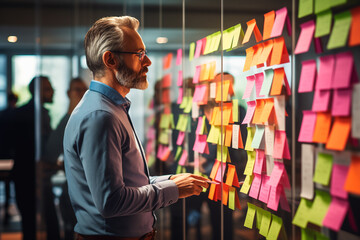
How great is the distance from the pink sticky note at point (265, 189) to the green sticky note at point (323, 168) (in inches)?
10.7

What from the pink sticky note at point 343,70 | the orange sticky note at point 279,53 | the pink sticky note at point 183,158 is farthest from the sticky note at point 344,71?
the pink sticky note at point 183,158

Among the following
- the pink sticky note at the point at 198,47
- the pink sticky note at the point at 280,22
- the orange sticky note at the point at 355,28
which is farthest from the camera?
the pink sticky note at the point at 198,47

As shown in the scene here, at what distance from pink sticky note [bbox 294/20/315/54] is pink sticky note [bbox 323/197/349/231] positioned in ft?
1.46

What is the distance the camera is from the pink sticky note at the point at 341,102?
999 millimetres

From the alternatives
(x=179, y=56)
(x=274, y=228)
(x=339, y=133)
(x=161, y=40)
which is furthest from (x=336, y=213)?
(x=161, y=40)

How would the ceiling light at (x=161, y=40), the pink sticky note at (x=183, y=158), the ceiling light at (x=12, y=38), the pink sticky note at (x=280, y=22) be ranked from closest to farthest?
the pink sticky note at (x=280, y=22), the pink sticky note at (x=183, y=158), the ceiling light at (x=161, y=40), the ceiling light at (x=12, y=38)

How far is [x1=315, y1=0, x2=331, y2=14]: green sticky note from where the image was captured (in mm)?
1061

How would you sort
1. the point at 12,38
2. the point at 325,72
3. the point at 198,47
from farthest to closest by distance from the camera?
the point at 12,38 < the point at 198,47 < the point at 325,72

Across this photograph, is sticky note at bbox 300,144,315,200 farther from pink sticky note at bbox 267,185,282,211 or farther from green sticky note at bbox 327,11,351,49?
green sticky note at bbox 327,11,351,49

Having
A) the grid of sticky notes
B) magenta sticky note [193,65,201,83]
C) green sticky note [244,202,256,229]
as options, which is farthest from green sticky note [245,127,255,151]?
magenta sticky note [193,65,201,83]

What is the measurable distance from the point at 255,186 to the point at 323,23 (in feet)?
2.16

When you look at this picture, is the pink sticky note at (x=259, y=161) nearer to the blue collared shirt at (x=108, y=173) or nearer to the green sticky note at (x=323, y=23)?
the blue collared shirt at (x=108, y=173)

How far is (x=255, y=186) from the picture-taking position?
4.82ft

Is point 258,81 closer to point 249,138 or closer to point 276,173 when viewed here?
point 249,138
